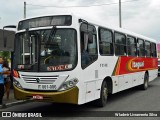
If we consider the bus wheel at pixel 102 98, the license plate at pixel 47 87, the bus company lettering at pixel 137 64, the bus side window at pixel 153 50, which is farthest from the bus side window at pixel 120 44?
the bus side window at pixel 153 50

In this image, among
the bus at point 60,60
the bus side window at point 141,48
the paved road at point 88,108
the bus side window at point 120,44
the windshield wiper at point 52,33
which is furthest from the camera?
the bus side window at point 141,48

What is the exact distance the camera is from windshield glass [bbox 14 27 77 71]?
8984mm

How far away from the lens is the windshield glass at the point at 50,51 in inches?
354

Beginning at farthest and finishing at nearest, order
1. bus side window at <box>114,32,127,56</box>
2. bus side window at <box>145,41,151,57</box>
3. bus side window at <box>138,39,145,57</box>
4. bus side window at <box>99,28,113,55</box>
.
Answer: bus side window at <box>145,41,151,57</box>, bus side window at <box>138,39,145,57</box>, bus side window at <box>114,32,127,56</box>, bus side window at <box>99,28,113,55</box>

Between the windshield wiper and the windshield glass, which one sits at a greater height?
the windshield wiper

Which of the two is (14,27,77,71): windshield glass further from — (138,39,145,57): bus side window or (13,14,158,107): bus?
(138,39,145,57): bus side window

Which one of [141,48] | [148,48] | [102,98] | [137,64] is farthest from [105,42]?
[148,48]

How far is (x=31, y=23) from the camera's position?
984cm

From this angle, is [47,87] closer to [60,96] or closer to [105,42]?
[60,96]

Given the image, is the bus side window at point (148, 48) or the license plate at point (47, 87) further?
the bus side window at point (148, 48)

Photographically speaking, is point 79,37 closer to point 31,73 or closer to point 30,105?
point 31,73

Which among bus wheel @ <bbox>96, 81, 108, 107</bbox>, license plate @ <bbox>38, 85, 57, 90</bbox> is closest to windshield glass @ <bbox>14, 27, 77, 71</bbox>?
license plate @ <bbox>38, 85, 57, 90</bbox>

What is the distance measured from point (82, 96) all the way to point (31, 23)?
2.78 metres

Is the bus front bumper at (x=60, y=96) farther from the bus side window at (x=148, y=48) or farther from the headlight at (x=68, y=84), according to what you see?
the bus side window at (x=148, y=48)
